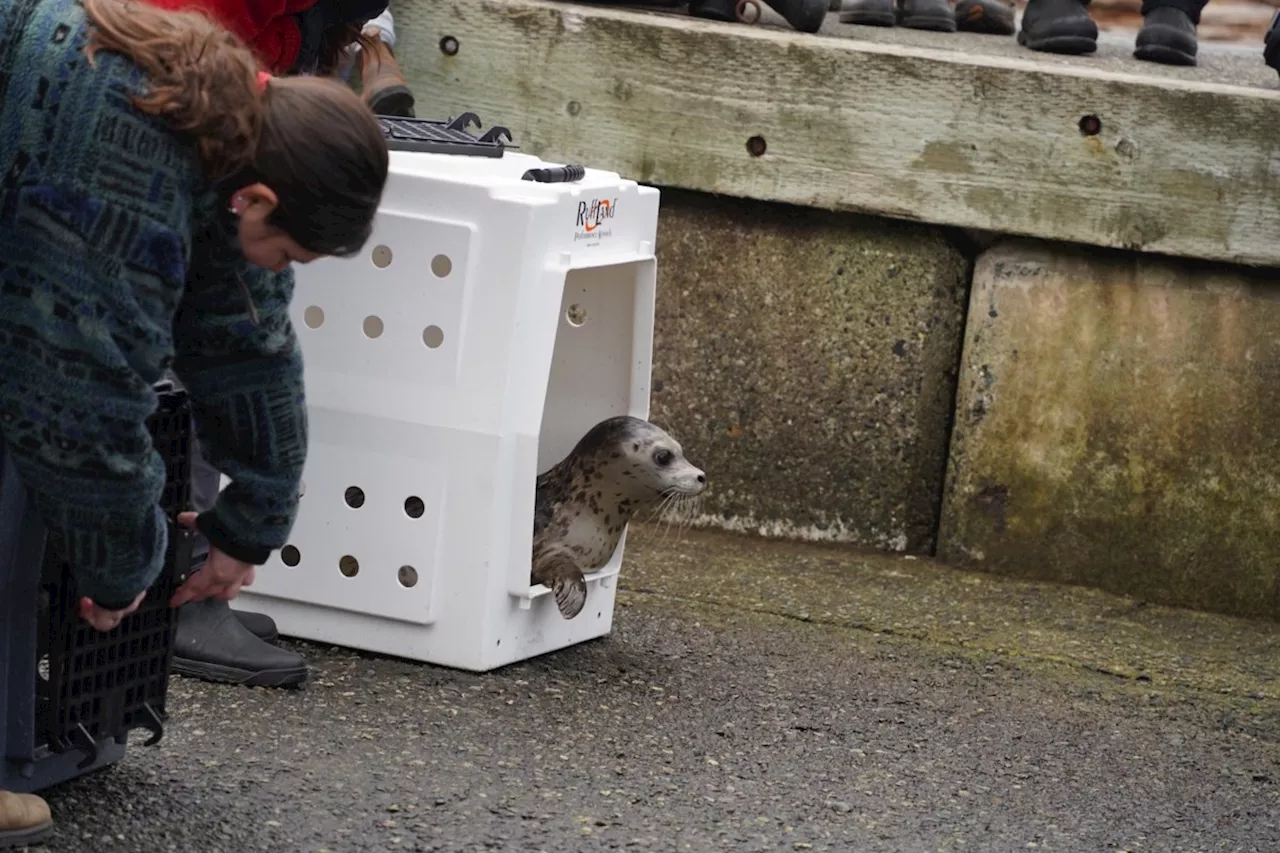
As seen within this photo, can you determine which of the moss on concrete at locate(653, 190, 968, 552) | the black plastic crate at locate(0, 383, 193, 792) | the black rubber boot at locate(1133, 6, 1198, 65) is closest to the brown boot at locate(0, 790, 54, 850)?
the black plastic crate at locate(0, 383, 193, 792)

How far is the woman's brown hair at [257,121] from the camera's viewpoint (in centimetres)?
183

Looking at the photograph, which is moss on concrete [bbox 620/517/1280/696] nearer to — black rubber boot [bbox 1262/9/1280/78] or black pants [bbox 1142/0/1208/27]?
black rubber boot [bbox 1262/9/1280/78]

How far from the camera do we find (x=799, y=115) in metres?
3.98

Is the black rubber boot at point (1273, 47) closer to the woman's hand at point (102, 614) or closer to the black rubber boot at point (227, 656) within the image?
the black rubber boot at point (227, 656)

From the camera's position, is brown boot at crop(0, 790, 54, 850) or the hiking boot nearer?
brown boot at crop(0, 790, 54, 850)

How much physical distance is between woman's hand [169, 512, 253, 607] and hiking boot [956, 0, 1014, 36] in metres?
3.23

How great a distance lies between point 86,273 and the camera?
5.95 ft

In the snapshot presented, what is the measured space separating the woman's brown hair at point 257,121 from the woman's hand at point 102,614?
1.51ft

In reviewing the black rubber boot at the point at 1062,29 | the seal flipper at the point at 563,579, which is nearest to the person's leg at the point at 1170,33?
the black rubber boot at the point at 1062,29

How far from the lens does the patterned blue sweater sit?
1.81 metres

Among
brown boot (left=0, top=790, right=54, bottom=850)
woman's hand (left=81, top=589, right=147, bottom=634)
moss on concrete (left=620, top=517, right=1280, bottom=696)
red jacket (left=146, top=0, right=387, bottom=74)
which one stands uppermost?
red jacket (left=146, top=0, right=387, bottom=74)

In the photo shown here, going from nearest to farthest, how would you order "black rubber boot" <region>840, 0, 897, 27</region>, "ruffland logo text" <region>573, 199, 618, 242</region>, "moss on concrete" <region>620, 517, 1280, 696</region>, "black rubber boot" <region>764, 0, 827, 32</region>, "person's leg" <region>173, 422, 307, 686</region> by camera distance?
"person's leg" <region>173, 422, 307, 686</region> < "ruffland logo text" <region>573, 199, 618, 242</region> < "moss on concrete" <region>620, 517, 1280, 696</region> < "black rubber boot" <region>764, 0, 827, 32</region> < "black rubber boot" <region>840, 0, 897, 27</region>

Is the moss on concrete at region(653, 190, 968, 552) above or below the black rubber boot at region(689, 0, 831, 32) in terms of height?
below

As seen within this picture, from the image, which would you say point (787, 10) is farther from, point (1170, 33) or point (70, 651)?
point (70, 651)
